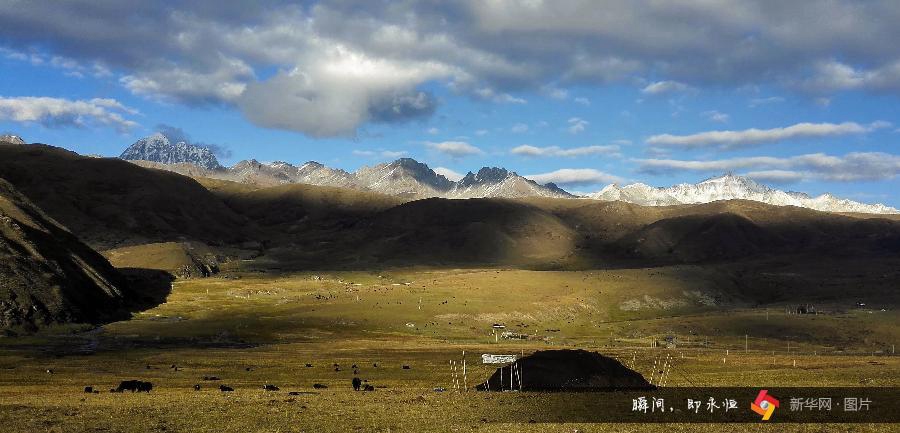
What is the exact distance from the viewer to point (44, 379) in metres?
66.9

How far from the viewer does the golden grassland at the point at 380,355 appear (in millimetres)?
38906

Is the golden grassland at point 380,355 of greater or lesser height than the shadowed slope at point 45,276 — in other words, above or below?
below

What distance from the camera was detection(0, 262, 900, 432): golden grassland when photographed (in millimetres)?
38906

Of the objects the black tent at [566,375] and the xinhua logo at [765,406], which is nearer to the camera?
the xinhua logo at [765,406]

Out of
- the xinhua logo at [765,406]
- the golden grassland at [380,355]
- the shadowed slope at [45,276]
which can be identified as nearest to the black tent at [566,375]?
the golden grassland at [380,355]

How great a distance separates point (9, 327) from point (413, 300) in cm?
9379

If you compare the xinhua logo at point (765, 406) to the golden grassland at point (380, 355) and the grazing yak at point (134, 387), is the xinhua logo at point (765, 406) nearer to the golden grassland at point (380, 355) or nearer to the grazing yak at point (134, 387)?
the golden grassland at point (380, 355)

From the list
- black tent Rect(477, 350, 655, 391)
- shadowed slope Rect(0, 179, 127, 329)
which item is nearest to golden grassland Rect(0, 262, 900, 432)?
black tent Rect(477, 350, 655, 391)

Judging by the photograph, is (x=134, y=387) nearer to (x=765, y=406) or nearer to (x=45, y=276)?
(x=765, y=406)

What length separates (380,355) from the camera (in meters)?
103

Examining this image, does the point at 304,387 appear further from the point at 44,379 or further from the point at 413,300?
the point at 413,300

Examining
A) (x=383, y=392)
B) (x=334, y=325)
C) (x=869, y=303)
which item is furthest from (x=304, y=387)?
(x=869, y=303)

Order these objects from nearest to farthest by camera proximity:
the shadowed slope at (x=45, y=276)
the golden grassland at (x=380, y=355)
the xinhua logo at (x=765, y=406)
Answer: the xinhua logo at (x=765, y=406)
the golden grassland at (x=380, y=355)
the shadowed slope at (x=45, y=276)

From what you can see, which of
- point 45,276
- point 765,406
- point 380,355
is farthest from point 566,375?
point 45,276
